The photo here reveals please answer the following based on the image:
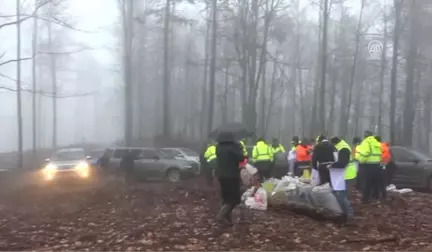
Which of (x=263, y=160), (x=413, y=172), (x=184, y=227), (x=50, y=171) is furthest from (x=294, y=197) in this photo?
(x=50, y=171)

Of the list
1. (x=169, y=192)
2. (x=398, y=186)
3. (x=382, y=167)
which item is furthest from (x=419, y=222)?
(x=398, y=186)

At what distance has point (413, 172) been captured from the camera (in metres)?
20.1

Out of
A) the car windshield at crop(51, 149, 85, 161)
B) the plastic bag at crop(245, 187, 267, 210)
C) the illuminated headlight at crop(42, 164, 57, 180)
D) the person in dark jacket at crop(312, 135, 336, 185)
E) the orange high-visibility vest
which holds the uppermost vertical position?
the person in dark jacket at crop(312, 135, 336, 185)

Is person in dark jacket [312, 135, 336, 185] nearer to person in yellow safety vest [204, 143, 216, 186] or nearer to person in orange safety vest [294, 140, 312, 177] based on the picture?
person in orange safety vest [294, 140, 312, 177]

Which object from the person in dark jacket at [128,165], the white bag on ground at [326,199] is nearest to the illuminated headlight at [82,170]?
the person in dark jacket at [128,165]

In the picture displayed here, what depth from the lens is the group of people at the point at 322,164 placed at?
1077 cm


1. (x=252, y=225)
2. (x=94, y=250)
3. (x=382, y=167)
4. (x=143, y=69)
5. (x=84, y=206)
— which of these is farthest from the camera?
(x=143, y=69)

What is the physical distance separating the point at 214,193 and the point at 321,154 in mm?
3913

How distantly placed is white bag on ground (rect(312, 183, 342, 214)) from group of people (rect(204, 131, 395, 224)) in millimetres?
143

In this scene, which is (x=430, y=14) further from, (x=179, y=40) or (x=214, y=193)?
(x=179, y=40)

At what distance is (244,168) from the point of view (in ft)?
42.7

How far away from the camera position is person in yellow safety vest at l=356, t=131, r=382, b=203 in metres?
15.0

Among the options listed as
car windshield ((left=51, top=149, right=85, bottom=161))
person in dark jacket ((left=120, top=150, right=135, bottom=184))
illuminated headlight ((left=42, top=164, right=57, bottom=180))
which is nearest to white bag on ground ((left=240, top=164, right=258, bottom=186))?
person in dark jacket ((left=120, top=150, right=135, bottom=184))

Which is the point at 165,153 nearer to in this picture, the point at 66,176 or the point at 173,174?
the point at 173,174
